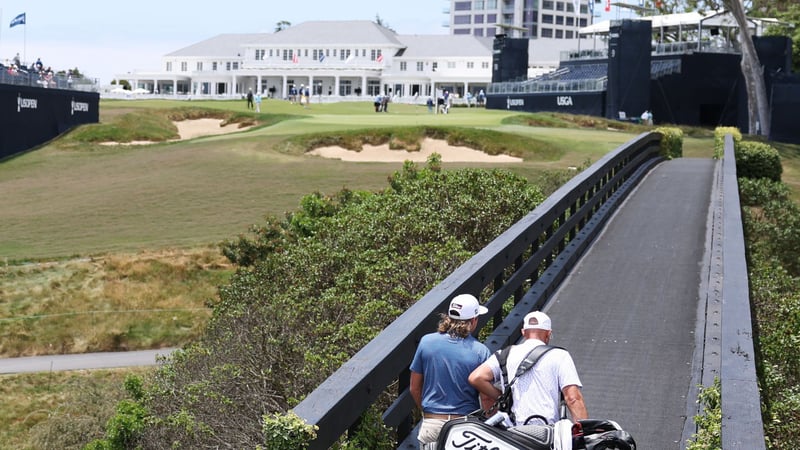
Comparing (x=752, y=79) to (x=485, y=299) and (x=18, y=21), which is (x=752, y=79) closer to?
(x=18, y=21)

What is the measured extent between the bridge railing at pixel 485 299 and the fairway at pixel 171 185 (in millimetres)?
16143

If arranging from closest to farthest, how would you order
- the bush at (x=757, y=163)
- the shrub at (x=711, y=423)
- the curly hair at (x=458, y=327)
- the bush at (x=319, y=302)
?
the shrub at (x=711, y=423) → the curly hair at (x=458, y=327) → the bush at (x=319, y=302) → the bush at (x=757, y=163)

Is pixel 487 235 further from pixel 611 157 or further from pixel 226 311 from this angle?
pixel 611 157

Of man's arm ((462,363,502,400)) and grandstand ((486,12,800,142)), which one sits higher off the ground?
grandstand ((486,12,800,142))

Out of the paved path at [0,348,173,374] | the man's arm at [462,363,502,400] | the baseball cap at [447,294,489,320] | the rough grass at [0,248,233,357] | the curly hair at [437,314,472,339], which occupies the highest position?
the baseball cap at [447,294,489,320]

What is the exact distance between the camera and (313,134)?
50531 millimetres

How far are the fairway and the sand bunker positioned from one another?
1.32 metres

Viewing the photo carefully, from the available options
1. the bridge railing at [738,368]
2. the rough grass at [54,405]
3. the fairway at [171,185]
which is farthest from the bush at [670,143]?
the bridge railing at [738,368]

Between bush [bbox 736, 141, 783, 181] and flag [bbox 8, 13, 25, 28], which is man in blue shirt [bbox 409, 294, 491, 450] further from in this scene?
flag [bbox 8, 13, 25, 28]

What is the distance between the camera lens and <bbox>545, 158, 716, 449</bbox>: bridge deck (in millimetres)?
10117

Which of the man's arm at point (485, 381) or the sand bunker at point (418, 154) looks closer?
the man's arm at point (485, 381)

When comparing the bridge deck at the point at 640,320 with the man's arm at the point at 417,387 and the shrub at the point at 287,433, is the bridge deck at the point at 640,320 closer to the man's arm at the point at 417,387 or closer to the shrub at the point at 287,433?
the man's arm at the point at 417,387

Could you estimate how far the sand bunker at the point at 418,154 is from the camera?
149ft

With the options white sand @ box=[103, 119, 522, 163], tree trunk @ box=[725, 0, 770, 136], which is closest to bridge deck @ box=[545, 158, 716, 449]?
white sand @ box=[103, 119, 522, 163]
